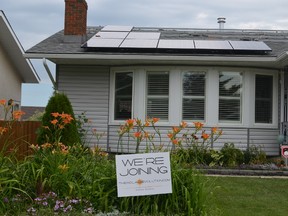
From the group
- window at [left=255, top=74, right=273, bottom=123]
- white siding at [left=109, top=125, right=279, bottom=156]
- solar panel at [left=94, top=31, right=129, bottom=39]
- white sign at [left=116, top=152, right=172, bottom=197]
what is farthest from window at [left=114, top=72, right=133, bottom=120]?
white sign at [left=116, top=152, right=172, bottom=197]

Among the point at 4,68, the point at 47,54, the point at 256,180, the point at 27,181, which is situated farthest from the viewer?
the point at 4,68

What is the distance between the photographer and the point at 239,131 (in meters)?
12.9

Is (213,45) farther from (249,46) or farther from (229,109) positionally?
(229,109)

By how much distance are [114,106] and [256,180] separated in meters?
5.05

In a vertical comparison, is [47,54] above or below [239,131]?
above

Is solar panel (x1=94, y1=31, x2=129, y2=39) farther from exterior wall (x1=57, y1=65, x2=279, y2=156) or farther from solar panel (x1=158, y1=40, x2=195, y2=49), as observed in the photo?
solar panel (x1=158, y1=40, x2=195, y2=49)

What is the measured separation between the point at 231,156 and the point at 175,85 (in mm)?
2572

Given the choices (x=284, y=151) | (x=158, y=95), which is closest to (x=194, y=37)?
(x=158, y=95)

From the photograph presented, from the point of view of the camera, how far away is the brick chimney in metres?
13.9

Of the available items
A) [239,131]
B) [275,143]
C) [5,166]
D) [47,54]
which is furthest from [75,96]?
[5,166]

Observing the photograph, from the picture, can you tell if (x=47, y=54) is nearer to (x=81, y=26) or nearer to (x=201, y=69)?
(x=81, y=26)

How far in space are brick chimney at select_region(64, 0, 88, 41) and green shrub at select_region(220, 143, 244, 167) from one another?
5543 millimetres

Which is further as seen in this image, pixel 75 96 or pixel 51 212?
pixel 75 96

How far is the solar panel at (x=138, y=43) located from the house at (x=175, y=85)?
0.09ft
